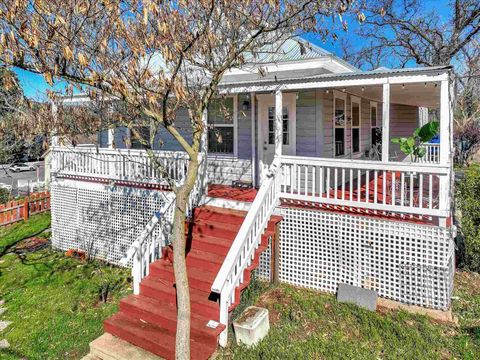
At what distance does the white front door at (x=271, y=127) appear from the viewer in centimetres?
926

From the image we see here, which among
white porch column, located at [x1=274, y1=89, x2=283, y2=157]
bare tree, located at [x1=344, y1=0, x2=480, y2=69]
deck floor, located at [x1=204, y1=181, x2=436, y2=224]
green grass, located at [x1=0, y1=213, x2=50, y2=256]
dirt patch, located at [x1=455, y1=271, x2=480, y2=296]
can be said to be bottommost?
dirt patch, located at [x1=455, y1=271, x2=480, y2=296]

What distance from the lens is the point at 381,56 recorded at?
27.9 metres

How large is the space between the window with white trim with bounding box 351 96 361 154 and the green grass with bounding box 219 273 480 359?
5.90 m

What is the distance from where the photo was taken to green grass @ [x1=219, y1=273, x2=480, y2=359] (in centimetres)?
495

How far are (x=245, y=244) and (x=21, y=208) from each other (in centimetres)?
1163

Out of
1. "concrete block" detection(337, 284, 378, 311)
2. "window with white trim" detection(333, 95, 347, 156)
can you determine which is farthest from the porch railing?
"window with white trim" detection(333, 95, 347, 156)

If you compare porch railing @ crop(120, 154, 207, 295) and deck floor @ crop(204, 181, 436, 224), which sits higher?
deck floor @ crop(204, 181, 436, 224)

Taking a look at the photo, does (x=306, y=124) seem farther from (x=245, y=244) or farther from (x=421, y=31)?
(x=421, y=31)

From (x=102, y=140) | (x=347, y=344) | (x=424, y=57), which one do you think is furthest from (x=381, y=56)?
(x=347, y=344)

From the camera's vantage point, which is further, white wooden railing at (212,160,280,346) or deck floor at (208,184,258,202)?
deck floor at (208,184,258,202)

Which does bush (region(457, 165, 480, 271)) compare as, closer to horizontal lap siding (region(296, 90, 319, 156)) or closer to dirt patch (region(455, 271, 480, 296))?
dirt patch (region(455, 271, 480, 296))

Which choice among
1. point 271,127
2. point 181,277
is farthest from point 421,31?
point 181,277

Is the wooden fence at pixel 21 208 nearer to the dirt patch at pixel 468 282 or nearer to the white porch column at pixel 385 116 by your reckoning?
the white porch column at pixel 385 116

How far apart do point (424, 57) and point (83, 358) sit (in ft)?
89.5
